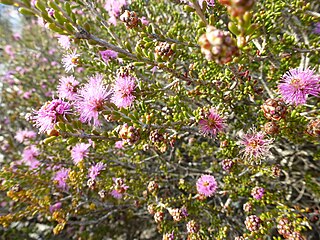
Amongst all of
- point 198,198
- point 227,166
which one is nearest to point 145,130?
point 227,166

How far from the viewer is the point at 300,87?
150 centimetres

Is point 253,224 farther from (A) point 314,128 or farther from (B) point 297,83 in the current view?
(B) point 297,83

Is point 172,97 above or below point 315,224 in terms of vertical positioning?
above

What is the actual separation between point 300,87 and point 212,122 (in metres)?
0.54

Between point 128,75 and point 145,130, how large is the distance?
379 mm

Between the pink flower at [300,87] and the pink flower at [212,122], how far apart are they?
41 centimetres

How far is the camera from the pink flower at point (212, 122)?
1700 millimetres

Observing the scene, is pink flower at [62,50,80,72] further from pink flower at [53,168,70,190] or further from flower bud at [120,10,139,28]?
pink flower at [53,168,70,190]

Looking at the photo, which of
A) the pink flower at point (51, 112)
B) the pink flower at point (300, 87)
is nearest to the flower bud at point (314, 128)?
the pink flower at point (300, 87)

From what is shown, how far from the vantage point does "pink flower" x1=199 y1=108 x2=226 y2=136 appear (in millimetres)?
1700

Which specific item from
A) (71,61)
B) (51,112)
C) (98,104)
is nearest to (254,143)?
(98,104)

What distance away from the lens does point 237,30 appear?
929 millimetres

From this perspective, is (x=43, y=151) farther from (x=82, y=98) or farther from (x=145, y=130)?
(x=145, y=130)

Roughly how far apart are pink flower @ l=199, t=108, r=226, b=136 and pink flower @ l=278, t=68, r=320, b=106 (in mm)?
409
